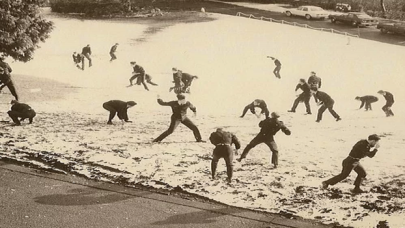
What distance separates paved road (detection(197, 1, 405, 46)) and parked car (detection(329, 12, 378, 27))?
0.46ft

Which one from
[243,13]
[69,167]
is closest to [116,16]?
[243,13]

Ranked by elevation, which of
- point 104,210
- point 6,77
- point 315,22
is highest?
point 315,22

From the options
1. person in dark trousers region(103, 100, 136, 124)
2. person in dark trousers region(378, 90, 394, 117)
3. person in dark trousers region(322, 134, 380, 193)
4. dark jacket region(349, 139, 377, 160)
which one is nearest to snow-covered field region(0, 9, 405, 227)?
person in dark trousers region(378, 90, 394, 117)

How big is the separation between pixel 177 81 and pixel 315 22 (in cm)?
495

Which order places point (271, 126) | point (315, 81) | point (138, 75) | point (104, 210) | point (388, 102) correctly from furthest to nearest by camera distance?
point (138, 75) < point (315, 81) < point (388, 102) < point (271, 126) < point (104, 210)

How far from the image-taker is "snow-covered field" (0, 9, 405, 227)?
11.7m

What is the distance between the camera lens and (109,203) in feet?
37.5

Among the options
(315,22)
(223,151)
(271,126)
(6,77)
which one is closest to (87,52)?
(6,77)

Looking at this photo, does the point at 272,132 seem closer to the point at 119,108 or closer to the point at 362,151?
the point at 362,151

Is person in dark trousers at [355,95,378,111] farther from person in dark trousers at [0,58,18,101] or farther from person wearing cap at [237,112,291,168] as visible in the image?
person in dark trousers at [0,58,18,101]

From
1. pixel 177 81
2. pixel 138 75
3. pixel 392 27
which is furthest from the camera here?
pixel 138 75

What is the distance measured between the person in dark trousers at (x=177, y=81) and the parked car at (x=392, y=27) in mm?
6836

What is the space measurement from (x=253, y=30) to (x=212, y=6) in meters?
3.20

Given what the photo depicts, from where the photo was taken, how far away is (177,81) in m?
17.2
